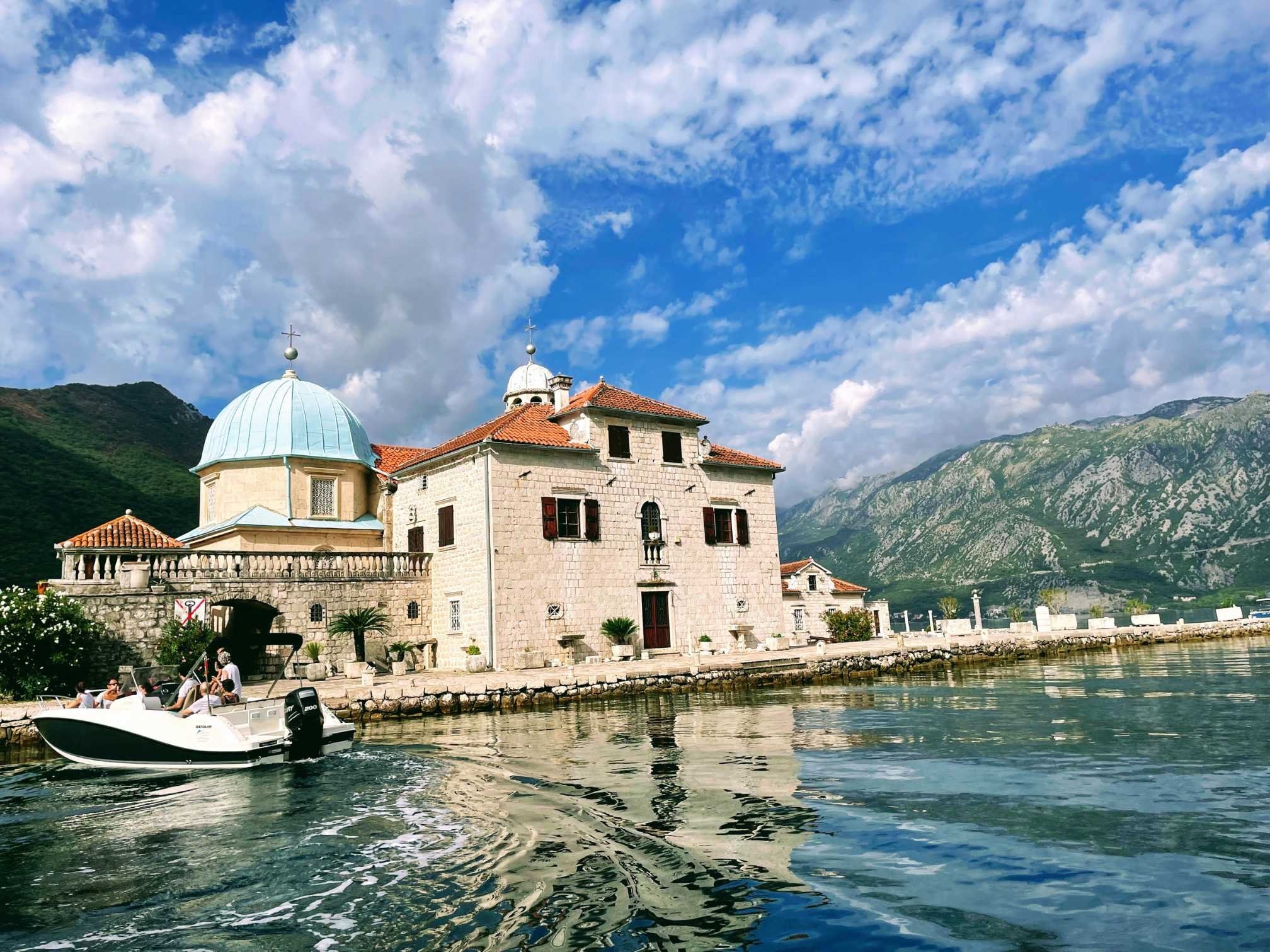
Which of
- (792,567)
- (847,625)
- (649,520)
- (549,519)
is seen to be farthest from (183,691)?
(792,567)

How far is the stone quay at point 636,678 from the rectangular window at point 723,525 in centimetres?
526

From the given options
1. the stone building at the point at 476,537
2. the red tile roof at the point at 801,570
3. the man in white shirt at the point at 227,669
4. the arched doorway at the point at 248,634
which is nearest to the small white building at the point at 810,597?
the red tile roof at the point at 801,570

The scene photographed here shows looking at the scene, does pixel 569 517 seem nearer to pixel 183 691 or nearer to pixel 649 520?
pixel 649 520

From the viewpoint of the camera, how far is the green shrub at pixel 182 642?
81.3ft

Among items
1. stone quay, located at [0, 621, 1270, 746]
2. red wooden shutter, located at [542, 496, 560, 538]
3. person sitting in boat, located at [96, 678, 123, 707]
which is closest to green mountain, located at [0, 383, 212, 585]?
red wooden shutter, located at [542, 496, 560, 538]

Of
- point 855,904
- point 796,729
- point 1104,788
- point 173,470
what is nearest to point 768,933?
point 855,904

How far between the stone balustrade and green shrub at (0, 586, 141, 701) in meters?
2.29

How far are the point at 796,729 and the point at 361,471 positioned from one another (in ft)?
82.3

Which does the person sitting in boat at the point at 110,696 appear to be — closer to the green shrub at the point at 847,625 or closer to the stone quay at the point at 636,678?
the stone quay at the point at 636,678

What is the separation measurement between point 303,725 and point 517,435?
18288mm

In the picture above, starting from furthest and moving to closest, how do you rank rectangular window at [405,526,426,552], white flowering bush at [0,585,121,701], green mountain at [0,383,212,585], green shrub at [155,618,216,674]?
green mountain at [0,383,212,585]
rectangular window at [405,526,426,552]
green shrub at [155,618,216,674]
white flowering bush at [0,585,121,701]

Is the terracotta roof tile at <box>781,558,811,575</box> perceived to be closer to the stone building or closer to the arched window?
the stone building

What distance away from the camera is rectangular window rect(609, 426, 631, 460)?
33.7m

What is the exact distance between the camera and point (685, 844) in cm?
816
